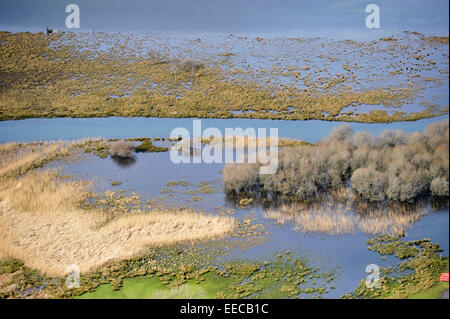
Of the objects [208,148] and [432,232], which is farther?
[208,148]

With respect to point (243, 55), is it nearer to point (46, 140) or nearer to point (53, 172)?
point (46, 140)

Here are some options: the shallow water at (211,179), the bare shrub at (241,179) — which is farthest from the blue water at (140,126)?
the bare shrub at (241,179)

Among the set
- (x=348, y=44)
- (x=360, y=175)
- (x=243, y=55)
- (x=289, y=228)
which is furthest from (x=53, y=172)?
(x=348, y=44)

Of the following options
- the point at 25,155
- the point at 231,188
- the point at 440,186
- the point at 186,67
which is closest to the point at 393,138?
the point at 440,186

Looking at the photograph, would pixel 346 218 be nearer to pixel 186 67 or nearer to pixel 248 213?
pixel 248 213

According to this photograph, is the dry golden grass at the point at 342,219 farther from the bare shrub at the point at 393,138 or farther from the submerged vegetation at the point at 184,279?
the bare shrub at the point at 393,138

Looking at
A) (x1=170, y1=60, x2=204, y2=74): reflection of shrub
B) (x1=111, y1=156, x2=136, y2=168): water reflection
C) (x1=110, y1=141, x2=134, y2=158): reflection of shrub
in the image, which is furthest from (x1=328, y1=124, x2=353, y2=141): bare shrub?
(x1=170, y1=60, x2=204, y2=74): reflection of shrub

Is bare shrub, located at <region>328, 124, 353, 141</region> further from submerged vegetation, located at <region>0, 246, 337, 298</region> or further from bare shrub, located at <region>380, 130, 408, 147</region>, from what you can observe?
submerged vegetation, located at <region>0, 246, 337, 298</region>

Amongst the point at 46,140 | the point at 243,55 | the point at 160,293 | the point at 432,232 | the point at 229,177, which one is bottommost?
the point at 160,293
